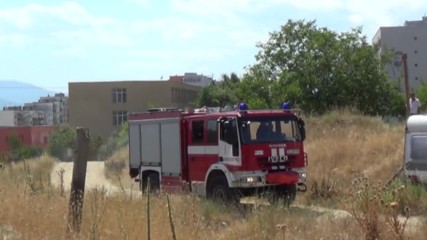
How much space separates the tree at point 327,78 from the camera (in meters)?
50.6

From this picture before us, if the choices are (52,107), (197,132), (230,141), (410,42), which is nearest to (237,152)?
(230,141)

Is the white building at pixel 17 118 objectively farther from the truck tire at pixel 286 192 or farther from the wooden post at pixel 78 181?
the wooden post at pixel 78 181

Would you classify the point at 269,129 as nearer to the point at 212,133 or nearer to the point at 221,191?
the point at 212,133

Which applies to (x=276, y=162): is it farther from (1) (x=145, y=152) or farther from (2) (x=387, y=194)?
(2) (x=387, y=194)

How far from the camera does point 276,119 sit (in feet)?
65.1

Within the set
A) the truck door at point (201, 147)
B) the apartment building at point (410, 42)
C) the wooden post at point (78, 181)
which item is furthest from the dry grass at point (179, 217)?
the apartment building at point (410, 42)

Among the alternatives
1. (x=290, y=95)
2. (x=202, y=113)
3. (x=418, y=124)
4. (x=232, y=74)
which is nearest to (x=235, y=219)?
(x=202, y=113)

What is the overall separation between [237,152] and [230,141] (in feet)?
1.09

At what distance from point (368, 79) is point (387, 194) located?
39901 mm

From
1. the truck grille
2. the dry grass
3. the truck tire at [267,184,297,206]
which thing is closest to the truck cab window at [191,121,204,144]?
the truck grille

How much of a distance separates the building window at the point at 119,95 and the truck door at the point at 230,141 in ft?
266

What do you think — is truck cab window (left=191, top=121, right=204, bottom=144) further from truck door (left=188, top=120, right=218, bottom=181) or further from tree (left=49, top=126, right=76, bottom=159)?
tree (left=49, top=126, right=76, bottom=159)

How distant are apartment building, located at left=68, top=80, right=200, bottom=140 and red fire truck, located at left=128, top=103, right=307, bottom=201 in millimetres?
77095

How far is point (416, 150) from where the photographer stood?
20375 millimetres
